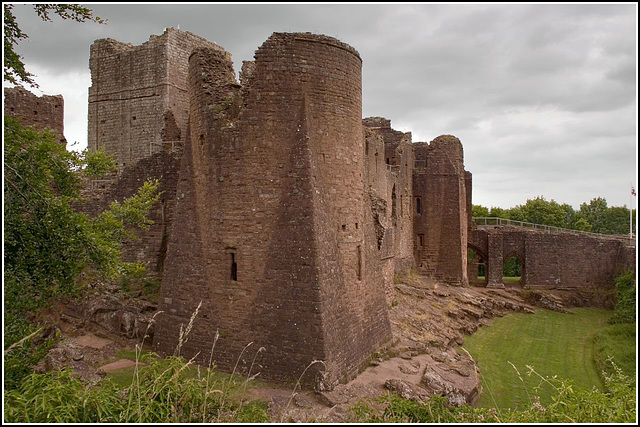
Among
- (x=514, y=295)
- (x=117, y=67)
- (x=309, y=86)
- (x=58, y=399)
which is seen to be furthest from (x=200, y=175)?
(x=514, y=295)

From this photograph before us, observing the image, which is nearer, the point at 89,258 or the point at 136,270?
the point at 89,258

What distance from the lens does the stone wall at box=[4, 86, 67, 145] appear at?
682 inches

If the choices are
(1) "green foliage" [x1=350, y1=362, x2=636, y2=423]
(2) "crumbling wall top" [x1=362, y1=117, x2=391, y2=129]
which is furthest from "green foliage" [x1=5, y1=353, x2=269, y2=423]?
(2) "crumbling wall top" [x1=362, y1=117, x2=391, y2=129]

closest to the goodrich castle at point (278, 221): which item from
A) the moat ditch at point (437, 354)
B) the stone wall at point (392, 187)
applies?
the moat ditch at point (437, 354)

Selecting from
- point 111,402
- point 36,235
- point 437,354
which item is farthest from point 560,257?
point 111,402

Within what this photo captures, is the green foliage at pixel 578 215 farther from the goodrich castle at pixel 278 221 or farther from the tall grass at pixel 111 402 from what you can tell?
the tall grass at pixel 111 402

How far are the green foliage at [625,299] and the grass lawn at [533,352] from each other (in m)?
0.76

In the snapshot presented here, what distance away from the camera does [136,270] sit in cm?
1158

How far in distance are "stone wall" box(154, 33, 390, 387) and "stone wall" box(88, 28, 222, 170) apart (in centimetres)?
1234

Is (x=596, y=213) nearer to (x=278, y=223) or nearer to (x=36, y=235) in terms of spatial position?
(x=278, y=223)

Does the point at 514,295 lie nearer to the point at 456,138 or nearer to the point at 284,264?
the point at 456,138

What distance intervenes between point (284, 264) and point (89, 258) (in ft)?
14.0

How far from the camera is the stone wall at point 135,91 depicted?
79.6ft

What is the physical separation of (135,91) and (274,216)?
16.9 metres
